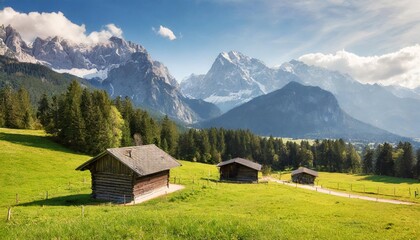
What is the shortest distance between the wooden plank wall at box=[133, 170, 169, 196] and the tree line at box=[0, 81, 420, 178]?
4394 centimetres

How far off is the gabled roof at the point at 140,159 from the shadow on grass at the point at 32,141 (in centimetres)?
3947

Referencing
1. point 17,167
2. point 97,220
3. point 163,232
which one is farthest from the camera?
point 17,167

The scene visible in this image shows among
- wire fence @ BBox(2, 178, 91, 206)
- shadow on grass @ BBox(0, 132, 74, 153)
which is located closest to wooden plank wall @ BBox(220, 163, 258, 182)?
wire fence @ BBox(2, 178, 91, 206)

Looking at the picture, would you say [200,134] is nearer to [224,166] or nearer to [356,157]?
[224,166]

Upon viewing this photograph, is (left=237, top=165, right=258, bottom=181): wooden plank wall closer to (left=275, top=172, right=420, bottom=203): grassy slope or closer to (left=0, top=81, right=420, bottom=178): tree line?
(left=275, top=172, right=420, bottom=203): grassy slope

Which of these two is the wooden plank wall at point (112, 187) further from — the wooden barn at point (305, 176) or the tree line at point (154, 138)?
the wooden barn at point (305, 176)

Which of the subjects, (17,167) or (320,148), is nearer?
(17,167)

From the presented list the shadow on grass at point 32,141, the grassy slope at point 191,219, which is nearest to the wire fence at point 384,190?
the grassy slope at point 191,219

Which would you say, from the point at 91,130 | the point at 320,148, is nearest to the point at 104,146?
the point at 91,130

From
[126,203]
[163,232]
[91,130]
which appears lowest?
[126,203]

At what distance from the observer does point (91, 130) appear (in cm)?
9025

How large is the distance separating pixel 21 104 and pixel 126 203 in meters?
98.7

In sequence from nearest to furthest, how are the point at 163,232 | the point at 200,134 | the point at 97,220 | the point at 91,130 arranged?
1. the point at 163,232
2. the point at 97,220
3. the point at 91,130
4. the point at 200,134

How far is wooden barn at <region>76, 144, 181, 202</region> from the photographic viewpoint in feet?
145
